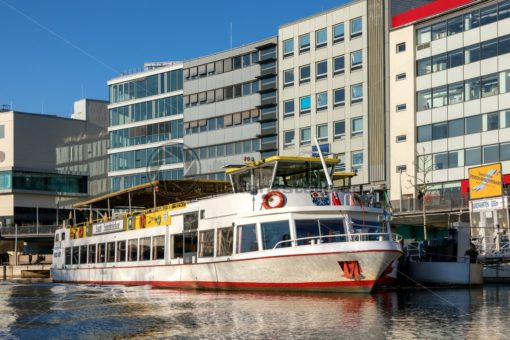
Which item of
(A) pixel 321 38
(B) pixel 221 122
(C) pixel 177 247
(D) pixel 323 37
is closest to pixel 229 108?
(B) pixel 221 122

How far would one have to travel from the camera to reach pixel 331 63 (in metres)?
82.0

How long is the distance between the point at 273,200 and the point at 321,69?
49.8 m

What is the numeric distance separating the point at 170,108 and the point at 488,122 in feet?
147

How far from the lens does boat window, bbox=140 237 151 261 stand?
149 ft

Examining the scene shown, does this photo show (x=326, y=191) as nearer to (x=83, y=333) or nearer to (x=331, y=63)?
(x=83, y=333)

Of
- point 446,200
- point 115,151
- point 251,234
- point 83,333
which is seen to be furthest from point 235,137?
point 83,333

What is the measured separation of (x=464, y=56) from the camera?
70250mm

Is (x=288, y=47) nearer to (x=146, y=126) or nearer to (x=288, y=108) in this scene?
(x=288, y=108)

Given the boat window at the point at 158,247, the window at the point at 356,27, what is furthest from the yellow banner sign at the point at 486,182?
the window at the point at 356,27

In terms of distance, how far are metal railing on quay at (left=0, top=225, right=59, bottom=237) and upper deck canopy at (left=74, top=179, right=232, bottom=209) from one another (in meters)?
60.0

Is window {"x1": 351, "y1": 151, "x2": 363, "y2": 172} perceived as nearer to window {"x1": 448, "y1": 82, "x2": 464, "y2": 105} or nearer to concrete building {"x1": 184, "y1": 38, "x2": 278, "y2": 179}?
concrete building {"x1": 184, "y1": 38, "x2": 278, "y2": 179}

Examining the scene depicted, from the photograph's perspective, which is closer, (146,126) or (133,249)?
(133,249)

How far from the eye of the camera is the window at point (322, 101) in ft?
271

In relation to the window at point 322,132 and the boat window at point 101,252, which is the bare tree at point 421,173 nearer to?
the window at point 322,132
